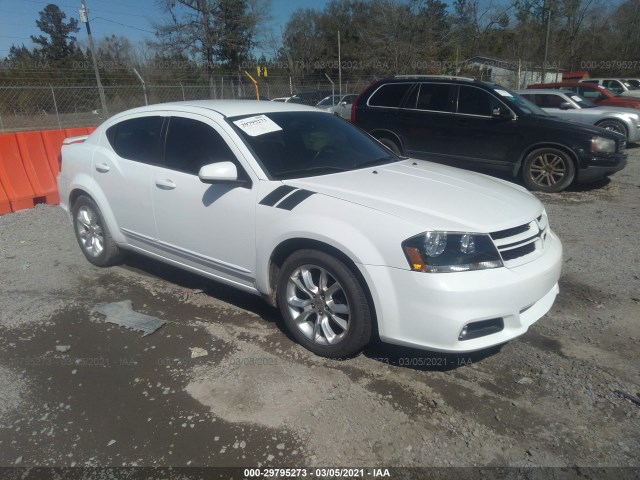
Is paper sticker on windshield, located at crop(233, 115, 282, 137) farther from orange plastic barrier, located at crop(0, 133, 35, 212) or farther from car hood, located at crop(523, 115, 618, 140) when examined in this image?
car hood, located at crop(523, 115, 618, 140)

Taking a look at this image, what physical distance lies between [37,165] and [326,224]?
6.16m

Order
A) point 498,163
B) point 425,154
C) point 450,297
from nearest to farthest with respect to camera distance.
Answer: point 450,297, point 498,163, point 425,154

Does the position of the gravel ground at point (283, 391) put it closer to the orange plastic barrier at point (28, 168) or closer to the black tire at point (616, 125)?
the orange plastic barrier at point (28, 168)

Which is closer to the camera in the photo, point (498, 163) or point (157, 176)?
point (157, 176)

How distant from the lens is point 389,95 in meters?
8.86

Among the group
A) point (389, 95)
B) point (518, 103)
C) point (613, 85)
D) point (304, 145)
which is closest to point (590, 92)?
point (613, 85)

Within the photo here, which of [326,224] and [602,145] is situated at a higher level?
[326,224]

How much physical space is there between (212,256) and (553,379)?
2492 mm

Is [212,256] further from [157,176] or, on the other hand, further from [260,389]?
[260,389]

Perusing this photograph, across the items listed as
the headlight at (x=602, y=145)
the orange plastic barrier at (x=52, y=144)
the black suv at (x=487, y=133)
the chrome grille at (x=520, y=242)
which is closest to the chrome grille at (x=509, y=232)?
the chrome grille at (x=520, y=242)

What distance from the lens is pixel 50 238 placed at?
6.07 meters

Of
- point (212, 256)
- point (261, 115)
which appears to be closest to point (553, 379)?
point (212, 256)

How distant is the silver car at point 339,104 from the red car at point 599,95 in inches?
335

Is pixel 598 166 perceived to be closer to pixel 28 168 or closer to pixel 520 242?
pixel 520 242
